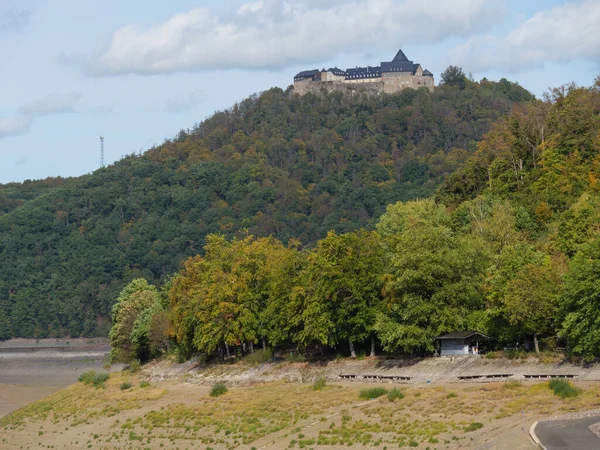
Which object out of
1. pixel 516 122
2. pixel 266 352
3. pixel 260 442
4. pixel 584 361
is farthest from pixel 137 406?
pixel 516 122

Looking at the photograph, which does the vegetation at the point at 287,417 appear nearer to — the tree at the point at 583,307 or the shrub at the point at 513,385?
the shrub at the point at 513,385

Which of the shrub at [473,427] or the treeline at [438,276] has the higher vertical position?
the treeline at [438,276]

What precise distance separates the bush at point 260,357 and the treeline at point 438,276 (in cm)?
132

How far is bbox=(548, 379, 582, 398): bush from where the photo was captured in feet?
145

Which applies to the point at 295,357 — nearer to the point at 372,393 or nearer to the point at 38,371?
the point at 372,393

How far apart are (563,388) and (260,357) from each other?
100 feet

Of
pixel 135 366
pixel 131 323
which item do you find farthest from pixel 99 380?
pixel 131 323

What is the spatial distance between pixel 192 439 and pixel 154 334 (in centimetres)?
3680

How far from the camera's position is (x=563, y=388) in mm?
45094

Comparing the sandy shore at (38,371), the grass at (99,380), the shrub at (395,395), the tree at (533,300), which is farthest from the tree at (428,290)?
the sandy shore at (38,371)

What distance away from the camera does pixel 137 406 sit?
63.5 m

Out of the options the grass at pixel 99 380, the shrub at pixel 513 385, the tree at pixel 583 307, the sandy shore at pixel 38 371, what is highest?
the tree at pixel 583 307

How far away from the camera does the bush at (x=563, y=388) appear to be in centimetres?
4428

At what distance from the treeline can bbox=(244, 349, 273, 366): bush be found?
132cm
